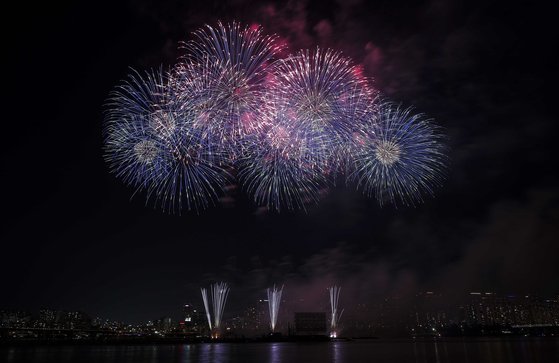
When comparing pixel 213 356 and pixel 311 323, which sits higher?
pixel 311 323

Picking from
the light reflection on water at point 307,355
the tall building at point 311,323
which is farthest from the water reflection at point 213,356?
the tall building at point 311,323

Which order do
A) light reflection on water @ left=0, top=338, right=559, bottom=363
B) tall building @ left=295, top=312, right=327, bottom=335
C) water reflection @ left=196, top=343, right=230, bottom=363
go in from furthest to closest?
tall building @ left=295, top=312, right=327, bottom=335
water reflection @ left=196, top=343, right=230, bottom=363
light reflection on water @ left=0, top=338, right=559, bottom=363

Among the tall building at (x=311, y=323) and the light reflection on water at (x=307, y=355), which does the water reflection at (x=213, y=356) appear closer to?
the light reflection on water at (x=307, y=355)

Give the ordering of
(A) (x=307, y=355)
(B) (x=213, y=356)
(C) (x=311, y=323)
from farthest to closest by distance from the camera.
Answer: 1. (C) (x=311, y=323)
2. (B) (x=213, y=356)
3. (A) (x=307, y=355)

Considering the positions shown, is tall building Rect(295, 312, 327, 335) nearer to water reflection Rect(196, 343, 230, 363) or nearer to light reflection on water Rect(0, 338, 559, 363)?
light reflection on water Rect(0, 338, 559, 363)

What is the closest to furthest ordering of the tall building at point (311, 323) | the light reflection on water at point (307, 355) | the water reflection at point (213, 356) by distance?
1. the light reflection on water at point (307, 355)
2. the water reflection at point (213, 356)
3. the tall building at point (311, 323)

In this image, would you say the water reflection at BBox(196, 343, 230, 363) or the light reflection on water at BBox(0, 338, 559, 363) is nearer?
the light reflection on water at BBox(0, 338, 559, 363)

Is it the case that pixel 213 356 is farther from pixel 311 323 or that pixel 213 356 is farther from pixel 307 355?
pixel 311 323

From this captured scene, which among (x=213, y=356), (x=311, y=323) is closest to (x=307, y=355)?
(x=213, y=356)

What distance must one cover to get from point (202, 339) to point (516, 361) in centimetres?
16234

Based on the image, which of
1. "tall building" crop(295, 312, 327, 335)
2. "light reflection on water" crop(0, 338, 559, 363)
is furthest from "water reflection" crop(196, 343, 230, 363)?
"tall building" crop(295, 312, 327, 335)

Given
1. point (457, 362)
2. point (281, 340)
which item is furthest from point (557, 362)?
point (281, 340)

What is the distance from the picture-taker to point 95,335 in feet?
621

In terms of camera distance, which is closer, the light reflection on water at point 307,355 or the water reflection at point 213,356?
the light reflection on water at point 307,355
